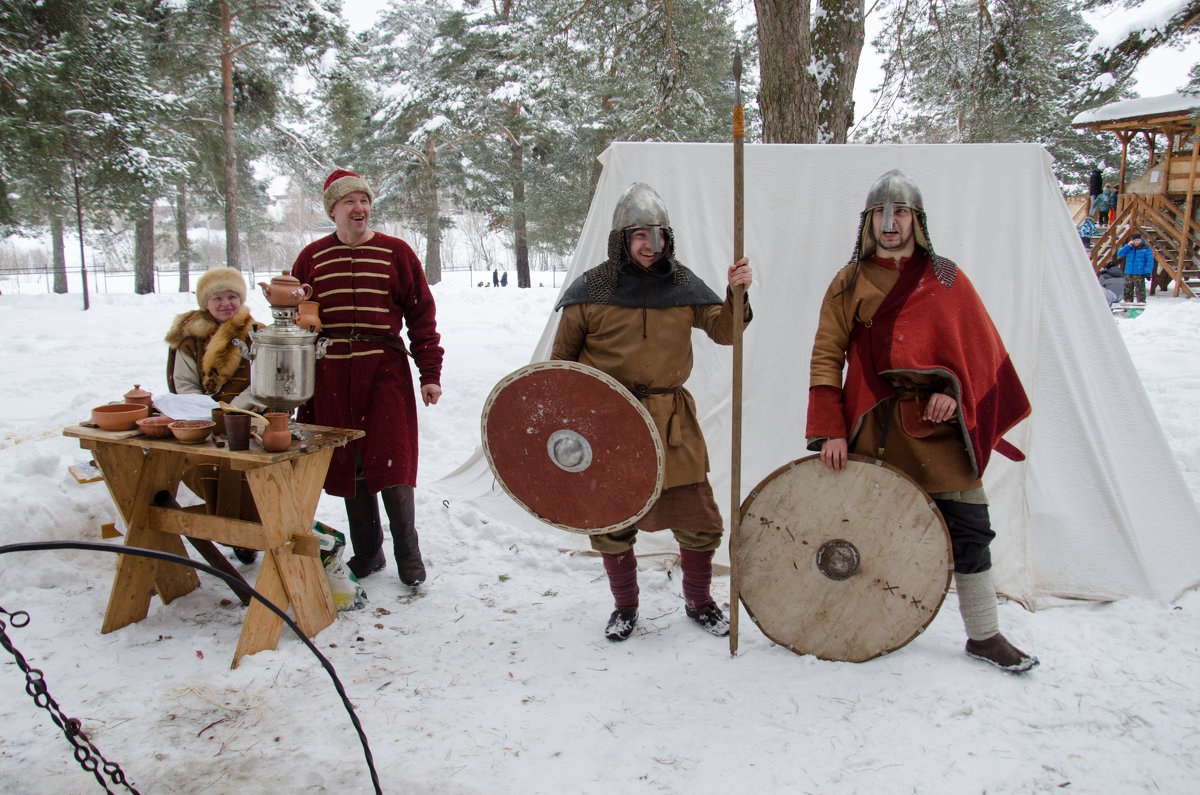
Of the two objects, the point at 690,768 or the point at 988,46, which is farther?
the point at 988,46

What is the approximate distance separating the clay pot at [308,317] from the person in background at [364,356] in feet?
0.80

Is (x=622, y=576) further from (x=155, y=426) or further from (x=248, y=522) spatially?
(x=155, y=426)

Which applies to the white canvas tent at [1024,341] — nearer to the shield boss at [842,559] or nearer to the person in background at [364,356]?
the shield boss at [842,559]

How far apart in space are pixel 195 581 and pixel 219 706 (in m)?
0.86

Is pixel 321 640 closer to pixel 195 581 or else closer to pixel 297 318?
pixel 195 581

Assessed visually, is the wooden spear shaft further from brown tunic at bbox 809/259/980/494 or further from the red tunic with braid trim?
the red tunic with braid trim

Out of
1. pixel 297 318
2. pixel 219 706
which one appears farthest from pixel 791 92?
pixel 219 706

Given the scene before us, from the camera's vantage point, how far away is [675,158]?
9.77ft

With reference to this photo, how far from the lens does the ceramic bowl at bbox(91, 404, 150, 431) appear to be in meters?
2.27

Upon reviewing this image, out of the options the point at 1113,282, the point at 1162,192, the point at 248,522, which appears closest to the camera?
the point at 248,522

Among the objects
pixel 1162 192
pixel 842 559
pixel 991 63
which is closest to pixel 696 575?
pixel 842 559

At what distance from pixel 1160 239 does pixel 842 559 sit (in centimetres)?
1483

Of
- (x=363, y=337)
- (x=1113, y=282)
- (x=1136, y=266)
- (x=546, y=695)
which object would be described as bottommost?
(x=546, y=695)

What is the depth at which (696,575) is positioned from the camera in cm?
241
